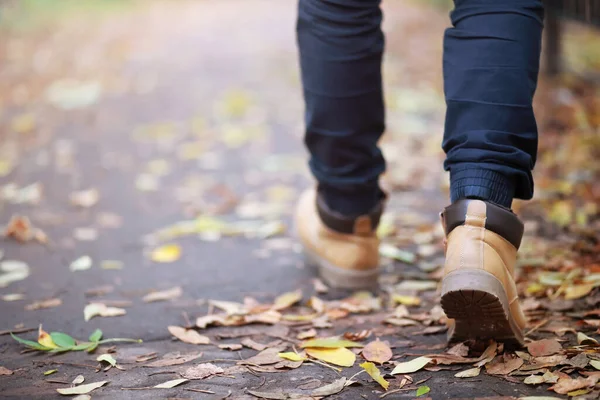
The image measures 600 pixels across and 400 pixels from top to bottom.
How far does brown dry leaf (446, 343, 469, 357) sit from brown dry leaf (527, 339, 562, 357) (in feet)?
0.38

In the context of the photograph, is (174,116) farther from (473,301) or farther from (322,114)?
(473,301)

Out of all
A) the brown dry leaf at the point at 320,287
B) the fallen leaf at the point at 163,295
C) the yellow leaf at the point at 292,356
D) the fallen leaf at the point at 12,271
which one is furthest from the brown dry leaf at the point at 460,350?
the fallen leaf at the point at 12,271

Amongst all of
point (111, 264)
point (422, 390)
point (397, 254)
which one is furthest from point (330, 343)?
point (111, 264)

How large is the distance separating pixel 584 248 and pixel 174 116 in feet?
8.18

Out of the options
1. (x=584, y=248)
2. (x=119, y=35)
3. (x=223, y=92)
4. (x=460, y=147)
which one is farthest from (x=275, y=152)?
(x=119, y=35)

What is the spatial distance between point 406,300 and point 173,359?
63 cm

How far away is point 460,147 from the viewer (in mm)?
1314

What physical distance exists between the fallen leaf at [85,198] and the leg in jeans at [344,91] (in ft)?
3.99

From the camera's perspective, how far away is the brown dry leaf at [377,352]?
139cm

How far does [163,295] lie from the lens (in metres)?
1.84

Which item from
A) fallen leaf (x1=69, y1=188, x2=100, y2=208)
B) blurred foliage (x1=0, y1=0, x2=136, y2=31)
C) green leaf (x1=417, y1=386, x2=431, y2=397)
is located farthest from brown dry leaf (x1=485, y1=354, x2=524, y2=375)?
blurred foliage (x1=0, y1=0, x2=136, y2=31)

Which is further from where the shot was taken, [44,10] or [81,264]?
[44,10]

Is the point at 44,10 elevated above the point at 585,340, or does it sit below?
above

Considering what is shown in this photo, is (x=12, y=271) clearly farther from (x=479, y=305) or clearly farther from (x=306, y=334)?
(x=479, y=305)
